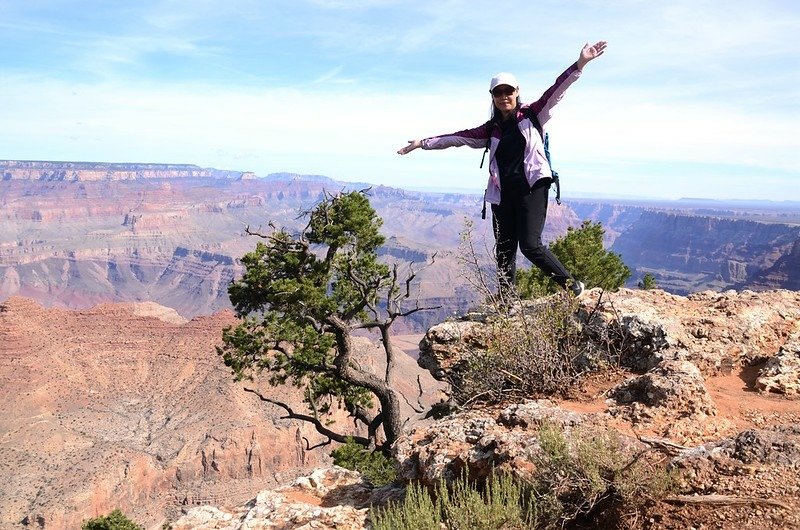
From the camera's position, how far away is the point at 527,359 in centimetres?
531

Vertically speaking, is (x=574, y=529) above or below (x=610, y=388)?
below

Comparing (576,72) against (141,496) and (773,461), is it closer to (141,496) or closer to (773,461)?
(773,461)

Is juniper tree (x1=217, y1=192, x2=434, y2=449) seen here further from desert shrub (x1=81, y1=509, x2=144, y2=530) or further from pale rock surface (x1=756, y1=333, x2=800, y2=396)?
desert shrub (x1=81, y1=509, x2=144, y2=530)

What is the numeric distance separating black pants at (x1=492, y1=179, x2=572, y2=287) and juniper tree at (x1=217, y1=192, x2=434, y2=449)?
22.2 feet

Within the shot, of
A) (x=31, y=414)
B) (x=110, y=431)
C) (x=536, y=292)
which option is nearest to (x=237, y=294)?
(x=536, y=292)

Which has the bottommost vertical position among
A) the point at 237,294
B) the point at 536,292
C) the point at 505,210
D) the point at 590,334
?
the point at 237,294

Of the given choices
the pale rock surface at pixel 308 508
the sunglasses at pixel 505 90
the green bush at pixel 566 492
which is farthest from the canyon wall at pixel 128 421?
the green bush at pixel 566 492

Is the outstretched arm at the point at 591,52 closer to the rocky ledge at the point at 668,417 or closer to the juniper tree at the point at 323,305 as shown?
the rocky ledge at the point at 668,417

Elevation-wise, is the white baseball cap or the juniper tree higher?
the white baseball cap

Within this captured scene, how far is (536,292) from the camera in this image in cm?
630

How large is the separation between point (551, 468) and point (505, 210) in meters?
3.08

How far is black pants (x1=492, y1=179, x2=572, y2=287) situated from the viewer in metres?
5.50

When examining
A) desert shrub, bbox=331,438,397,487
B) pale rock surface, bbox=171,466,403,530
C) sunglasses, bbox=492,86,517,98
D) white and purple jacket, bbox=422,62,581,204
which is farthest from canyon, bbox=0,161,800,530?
desert shrub, bbox=331,438,397,487

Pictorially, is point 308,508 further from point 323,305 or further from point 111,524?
point 111,524
